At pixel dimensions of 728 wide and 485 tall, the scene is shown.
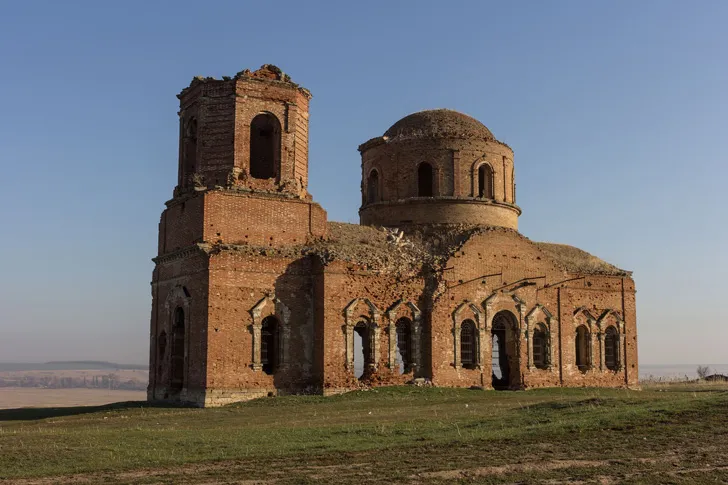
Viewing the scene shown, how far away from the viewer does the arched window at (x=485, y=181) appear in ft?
98.5

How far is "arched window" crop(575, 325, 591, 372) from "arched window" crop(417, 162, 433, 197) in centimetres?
734

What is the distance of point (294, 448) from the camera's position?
12.6 m

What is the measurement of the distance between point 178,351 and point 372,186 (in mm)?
10498

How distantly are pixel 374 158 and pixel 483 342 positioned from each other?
8.59m

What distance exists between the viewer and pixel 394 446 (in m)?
12.6

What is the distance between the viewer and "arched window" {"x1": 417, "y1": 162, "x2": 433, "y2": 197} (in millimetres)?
29844

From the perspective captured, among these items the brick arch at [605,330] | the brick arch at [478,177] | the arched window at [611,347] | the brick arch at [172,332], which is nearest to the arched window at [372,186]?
the brick arch at [478,177]

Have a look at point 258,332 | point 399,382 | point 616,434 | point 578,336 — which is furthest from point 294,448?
point 578,336

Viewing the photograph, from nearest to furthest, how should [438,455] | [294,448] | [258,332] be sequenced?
1. [438,455]
2. [294,448]
3. [258,332]

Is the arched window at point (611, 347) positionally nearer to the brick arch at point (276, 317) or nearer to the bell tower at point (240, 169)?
the bell tower at point (240, 169)

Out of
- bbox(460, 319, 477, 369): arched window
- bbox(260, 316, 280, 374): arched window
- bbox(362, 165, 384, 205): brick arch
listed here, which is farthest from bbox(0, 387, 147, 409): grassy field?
bbox(460, 319, 477, 369): arched window

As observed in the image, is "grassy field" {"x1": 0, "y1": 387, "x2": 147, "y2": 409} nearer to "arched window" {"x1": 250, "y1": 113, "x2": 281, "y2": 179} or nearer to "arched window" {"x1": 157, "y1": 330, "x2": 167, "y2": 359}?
"arched window" {"x1": 157, "y1": 330, "x2": 167, "y2": 359}

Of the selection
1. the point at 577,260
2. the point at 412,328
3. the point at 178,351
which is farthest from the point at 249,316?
the point at 577,260

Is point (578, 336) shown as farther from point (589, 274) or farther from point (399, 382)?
point (399, 382)
